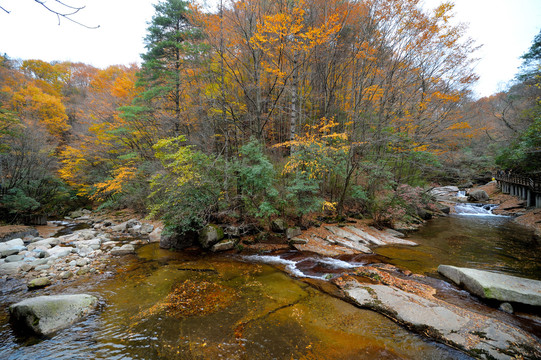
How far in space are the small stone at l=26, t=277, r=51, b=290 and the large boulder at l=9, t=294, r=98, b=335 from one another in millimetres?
1447

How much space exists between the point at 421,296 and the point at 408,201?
7.42 m

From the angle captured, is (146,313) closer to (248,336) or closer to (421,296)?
(248,336)

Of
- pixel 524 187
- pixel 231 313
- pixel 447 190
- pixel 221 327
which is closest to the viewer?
pixel 221 327

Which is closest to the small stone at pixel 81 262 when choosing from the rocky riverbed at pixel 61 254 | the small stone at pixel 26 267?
the rocky riverbed at pixel 61 254

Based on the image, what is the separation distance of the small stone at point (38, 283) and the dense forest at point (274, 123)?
320 centimetres

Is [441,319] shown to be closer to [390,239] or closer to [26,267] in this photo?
[390,239]

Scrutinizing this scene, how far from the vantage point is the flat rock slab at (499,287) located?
4.08m

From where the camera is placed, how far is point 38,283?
5062 mm

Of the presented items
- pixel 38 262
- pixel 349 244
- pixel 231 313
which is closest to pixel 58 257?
pixel 38 262

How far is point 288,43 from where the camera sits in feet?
31.6

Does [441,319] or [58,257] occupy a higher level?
[441,319]

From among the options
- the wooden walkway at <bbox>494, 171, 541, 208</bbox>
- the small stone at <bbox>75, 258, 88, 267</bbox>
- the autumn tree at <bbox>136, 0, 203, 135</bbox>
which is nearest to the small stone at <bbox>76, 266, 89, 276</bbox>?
the small stone at <bbox>75, 258, 88, 267</bbox>

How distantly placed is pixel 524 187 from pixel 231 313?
79.0ft

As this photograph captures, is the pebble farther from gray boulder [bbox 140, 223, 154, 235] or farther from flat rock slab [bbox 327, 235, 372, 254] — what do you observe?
flat rock slab [bbox 327, 235, 372, 254]
